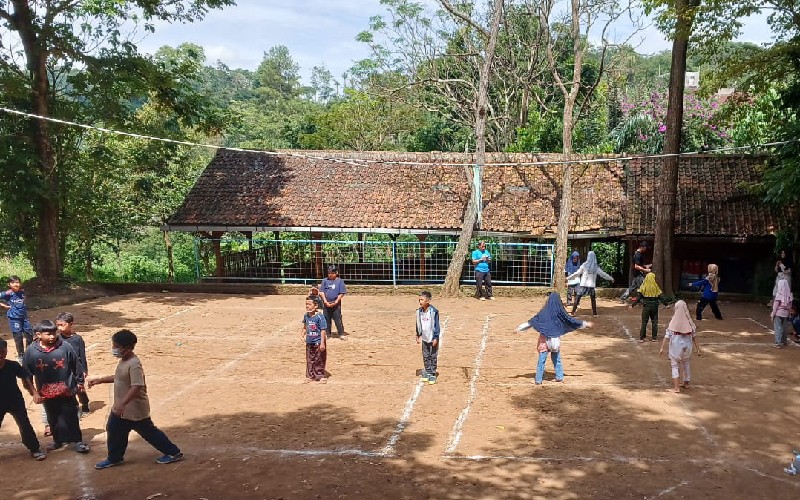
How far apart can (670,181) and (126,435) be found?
15345mm

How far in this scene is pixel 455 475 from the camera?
7082 millimetres

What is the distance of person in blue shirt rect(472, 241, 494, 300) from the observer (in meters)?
18.8

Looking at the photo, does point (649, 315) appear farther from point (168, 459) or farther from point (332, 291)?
point (168, 459)

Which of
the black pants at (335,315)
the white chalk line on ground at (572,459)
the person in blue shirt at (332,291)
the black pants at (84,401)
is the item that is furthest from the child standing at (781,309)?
the black pants at (84,401)

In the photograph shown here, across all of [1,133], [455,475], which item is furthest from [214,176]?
[455,475]

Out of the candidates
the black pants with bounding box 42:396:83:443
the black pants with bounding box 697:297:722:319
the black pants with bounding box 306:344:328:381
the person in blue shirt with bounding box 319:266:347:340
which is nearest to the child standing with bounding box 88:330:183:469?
the black pants with bounding box 42:396:83:443

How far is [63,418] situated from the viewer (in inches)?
302

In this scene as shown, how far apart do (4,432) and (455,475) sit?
19.7 feet

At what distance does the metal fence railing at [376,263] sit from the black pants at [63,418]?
12483mm

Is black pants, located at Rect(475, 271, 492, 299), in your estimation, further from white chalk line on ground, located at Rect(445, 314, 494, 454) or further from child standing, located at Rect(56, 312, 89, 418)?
child standing, located at Rect(56, 312, 89, 418)

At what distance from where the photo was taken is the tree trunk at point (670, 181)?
17.2 meters

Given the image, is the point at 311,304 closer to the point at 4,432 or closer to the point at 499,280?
the point at 4,432

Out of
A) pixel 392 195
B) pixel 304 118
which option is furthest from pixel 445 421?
pixel 304 118

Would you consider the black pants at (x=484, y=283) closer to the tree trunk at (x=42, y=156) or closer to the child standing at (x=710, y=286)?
the child standing at (x=710, y=286)
